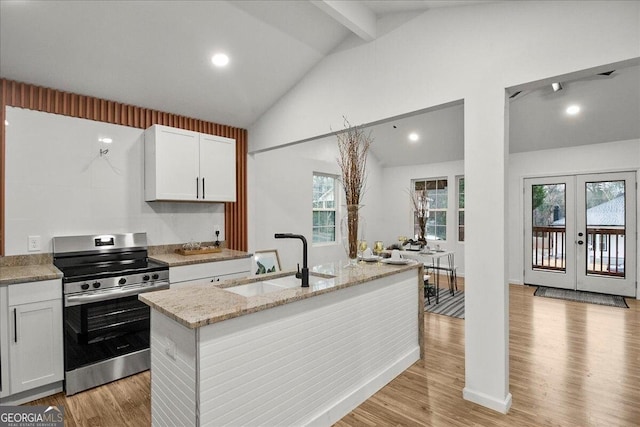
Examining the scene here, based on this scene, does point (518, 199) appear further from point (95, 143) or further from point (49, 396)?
point (49, 396)

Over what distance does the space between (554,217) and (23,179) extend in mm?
7523

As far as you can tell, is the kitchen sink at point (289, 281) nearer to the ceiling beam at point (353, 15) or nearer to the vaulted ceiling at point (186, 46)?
the vaulted ceiling at point (186, 46)

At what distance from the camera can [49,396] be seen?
98.0 inches

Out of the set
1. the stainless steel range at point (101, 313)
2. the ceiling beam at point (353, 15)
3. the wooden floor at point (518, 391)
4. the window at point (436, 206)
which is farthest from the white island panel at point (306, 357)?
the window at point (436, 206)

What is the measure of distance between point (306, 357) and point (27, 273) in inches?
87.5

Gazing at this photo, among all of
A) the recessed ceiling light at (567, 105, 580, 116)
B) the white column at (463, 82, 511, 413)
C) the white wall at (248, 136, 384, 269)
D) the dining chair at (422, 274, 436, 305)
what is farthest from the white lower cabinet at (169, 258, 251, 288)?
the recessed ceiling light at (567, 105, 580, 116)

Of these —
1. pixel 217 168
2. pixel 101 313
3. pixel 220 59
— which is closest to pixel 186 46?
pixel 220 59

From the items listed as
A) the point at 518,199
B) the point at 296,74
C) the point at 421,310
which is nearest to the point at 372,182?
the point at 518,199

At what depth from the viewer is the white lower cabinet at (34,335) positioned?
7.63ft

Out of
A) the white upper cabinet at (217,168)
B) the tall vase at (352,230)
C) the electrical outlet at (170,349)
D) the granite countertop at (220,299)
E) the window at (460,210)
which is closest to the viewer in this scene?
the granite countertop at (220,299)

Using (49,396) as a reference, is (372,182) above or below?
above

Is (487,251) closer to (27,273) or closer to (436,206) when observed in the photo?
(27,273)

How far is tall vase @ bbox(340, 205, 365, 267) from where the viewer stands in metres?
2.75

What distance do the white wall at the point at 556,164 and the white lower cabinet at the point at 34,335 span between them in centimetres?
545
